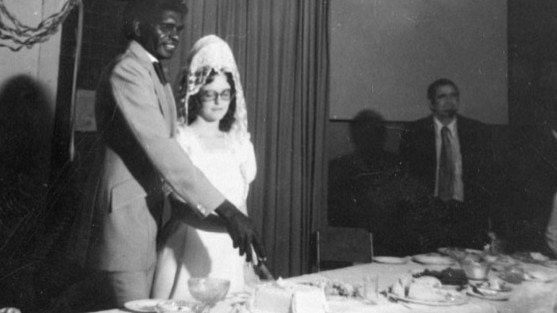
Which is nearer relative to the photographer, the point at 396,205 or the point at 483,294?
the point at 483,294

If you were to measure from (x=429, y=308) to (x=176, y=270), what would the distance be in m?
0.96

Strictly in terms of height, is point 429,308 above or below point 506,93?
below

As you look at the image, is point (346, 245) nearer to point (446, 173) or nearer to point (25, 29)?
point (446, 173)

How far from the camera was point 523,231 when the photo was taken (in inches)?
184

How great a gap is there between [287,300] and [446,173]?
3327 millimetres

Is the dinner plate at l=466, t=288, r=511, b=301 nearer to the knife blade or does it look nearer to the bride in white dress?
the knife blade

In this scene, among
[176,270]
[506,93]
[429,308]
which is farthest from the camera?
[506,93]

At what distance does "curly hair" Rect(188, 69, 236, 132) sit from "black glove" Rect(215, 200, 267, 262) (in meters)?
0.80

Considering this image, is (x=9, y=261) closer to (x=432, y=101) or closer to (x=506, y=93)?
(x=432, y=101)

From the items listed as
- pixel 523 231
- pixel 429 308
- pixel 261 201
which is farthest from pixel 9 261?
pixel 523 231

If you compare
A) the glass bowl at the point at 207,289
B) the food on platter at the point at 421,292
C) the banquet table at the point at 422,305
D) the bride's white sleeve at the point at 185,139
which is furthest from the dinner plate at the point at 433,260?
the glass bowl at the point at 207,289

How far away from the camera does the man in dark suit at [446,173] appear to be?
4.36 m

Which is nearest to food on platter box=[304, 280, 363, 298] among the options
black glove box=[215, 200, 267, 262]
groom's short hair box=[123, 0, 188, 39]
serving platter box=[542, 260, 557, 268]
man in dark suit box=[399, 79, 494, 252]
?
black glove box=[215, 200, 267, 262]

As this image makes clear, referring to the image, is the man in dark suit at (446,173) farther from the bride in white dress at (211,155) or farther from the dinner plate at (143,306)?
the dinner plate at (143,306)
